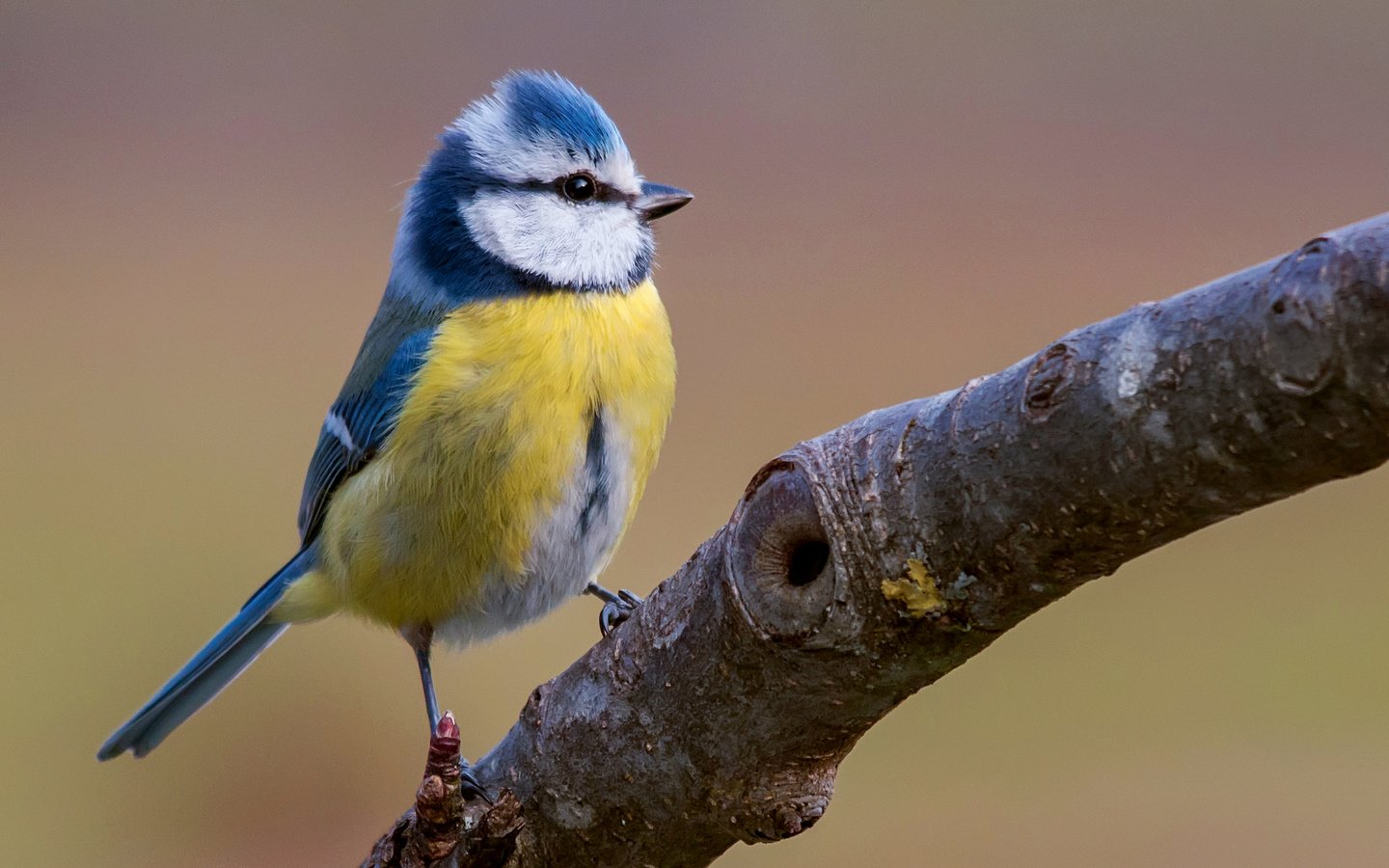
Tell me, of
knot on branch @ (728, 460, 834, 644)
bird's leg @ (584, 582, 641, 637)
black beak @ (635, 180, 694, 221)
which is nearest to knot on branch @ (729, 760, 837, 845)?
knot on branch @ (728, 460, 834, 644)

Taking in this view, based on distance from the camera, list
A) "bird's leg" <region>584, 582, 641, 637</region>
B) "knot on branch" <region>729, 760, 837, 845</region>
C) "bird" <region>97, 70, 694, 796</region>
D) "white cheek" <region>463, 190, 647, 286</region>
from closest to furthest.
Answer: "knot on branch" <region>729, 760, 837, 845</region>, "bird's leg" <region>584, 582, 641, 637</region>, "bird" <region>97, 70, 694, 796</region>, "white cheek" <region>463, 190, 647, 286</region>

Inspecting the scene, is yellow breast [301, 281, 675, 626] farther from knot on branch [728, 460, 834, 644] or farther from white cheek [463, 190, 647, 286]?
knot on branch [728, 460, 834, 644]

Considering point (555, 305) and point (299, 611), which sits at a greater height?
point (555, 305)

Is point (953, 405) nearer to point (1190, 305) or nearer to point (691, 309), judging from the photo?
point (1190, 305)

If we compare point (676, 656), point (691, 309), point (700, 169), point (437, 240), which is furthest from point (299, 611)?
point (700, 169)

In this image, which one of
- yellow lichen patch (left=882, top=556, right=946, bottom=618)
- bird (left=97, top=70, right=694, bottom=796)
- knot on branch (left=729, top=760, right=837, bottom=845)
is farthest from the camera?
bird (left=97, top=70, right=694, bottom=796)

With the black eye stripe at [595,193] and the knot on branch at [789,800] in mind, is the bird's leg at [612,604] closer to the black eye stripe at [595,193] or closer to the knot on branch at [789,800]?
the knot on branch at [789,800]
